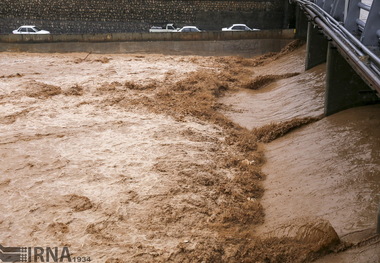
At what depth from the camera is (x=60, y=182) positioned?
7.29 metres

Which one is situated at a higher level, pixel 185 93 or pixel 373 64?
pixel 373 64

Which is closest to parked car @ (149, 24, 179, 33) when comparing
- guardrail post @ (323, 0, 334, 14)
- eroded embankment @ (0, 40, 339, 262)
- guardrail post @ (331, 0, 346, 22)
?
eroded embankment @ (0, 40, 339, 262)

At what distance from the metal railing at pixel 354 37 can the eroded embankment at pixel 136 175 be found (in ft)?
6.07

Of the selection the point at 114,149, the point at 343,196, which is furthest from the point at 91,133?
the point at 343,196

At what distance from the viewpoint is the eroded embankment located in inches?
217

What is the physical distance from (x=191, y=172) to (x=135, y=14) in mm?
15884

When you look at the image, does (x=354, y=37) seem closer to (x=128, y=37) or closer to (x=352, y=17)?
(x=352, y=17)

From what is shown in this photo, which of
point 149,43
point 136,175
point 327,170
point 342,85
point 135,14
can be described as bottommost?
point 136,175

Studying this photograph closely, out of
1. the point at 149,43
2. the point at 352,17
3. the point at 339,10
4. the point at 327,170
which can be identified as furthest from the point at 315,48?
the point at 149,43

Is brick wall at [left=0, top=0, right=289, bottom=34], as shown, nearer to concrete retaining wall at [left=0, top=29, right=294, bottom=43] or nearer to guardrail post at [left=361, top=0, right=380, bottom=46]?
concrete retaining wall at [left=0, top=29, right=294, bottom=43]

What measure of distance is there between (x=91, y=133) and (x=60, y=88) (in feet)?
13.2

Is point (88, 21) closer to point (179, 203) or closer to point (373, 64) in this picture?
point (179, 203)

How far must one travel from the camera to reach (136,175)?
744cm

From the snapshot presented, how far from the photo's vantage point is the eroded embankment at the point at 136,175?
5.51m
